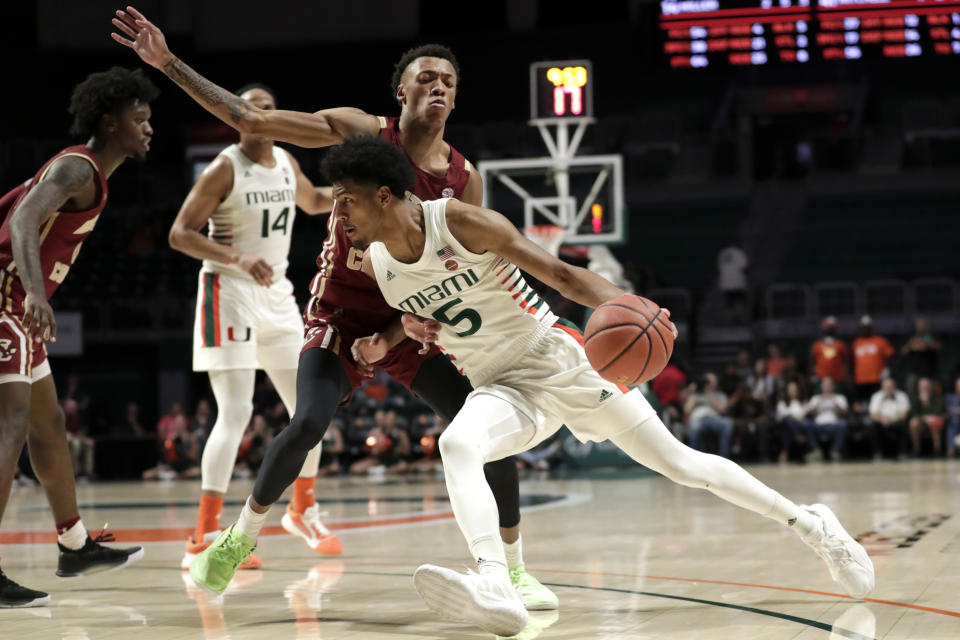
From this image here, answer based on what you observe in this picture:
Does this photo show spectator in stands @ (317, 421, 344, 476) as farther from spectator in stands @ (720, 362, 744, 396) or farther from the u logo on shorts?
the u logo on shorts

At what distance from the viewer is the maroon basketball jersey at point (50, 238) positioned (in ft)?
14.4

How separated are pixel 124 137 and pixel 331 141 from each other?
0.93m

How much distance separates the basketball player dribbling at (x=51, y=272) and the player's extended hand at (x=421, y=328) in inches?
48.0

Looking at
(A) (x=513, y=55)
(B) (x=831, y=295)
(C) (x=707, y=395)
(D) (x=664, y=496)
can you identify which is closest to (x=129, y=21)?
(D) (x=664, y=496)

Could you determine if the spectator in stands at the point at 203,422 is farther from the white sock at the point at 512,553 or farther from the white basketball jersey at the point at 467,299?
the white basketball jersey at the point at 467,299

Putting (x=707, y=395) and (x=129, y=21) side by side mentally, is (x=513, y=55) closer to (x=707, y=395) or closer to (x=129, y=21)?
(x=707, y=395)

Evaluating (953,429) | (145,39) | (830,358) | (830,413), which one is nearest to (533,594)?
(145,39)

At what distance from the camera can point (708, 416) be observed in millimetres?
13508

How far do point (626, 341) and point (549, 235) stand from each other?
7975mm

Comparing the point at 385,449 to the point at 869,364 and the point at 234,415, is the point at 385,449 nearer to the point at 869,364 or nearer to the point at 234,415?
the point at 869,364

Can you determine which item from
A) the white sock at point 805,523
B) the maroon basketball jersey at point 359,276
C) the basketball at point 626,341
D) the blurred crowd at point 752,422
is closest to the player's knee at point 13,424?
the maroon basketball jersey at point 359,276

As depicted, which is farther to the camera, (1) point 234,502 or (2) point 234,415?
(1) point 234,502

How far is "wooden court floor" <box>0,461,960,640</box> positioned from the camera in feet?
12.2

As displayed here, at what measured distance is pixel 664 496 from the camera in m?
9.14
